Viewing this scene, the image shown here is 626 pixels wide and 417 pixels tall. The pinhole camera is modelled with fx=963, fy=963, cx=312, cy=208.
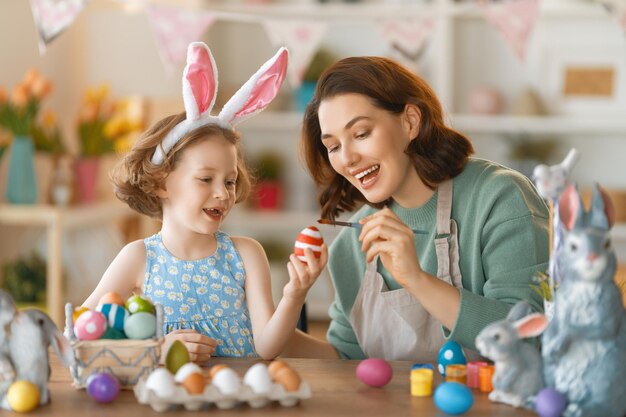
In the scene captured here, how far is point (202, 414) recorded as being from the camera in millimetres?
1280

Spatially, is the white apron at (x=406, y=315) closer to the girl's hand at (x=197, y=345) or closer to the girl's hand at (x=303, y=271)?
the girl's hand at (x=303, y=271)

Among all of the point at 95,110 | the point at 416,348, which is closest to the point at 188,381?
the point at 416,348

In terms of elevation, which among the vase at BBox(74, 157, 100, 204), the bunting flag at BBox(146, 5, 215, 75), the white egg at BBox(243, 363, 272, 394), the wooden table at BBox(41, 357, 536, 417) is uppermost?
the bunting flag at BBox(146, 5, 215, 75)

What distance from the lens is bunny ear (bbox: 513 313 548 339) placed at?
1.26 meters

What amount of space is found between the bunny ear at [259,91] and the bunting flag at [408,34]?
2.56 metres

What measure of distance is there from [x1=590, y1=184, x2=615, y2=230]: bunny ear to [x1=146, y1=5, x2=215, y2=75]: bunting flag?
277cm

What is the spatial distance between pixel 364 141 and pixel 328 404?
657 mm

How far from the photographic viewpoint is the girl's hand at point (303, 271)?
63.2 inches

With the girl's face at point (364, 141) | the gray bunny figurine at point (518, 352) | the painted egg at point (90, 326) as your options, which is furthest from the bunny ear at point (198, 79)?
the gray bunny figurine at point (518, 352)

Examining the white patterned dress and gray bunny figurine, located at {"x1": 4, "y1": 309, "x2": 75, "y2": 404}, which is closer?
gray bunny figurine, located at {"x1": 4, "y1": 309, "x2": 75, "y2": 404}

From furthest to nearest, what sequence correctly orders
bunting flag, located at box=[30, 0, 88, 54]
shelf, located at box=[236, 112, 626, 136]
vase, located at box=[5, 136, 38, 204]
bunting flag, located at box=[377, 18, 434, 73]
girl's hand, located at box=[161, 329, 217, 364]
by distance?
1. shelf, located at box=[236, 112, 626, 136]
2. bunting flag, located at box=[377, 18, 434, 73]
3. vase, located at box=[5, 136, 38, 204]
4. bunting flag, located at box=[30, 0, 88, 54]
5. girl's hand, located at box=[161, 329, 217, 364]

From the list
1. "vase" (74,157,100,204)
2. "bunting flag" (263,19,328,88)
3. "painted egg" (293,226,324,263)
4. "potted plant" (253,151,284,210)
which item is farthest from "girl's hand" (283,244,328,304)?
"potted plant" (253,151,284,210)

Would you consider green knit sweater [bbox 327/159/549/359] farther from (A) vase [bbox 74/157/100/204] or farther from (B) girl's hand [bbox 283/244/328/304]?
(A) vase [bbox 74/157/100/204]

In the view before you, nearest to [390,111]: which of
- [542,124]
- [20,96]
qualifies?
[20,96]
